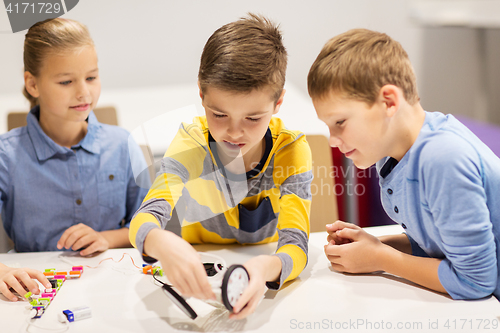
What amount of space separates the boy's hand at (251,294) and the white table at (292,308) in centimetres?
3

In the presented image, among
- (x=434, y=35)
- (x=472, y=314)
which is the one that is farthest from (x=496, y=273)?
(x=434, y=35)

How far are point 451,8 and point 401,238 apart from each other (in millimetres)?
1749

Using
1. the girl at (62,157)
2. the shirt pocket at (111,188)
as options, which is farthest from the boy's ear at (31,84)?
the shirt pocket at (111,188)

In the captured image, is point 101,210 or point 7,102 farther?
point 7,102

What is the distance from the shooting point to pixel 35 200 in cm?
100

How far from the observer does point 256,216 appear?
2.75 feet

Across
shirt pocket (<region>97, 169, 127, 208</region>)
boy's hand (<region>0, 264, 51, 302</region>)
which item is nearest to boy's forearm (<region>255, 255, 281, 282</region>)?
boy's hand (<region>0, 264, 51, 302</region>)

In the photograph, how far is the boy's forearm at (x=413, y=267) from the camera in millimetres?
658

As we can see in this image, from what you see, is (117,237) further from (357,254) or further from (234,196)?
(357,254)

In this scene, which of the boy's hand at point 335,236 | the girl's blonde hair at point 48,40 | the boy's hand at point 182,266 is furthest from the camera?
the girl's blonde hair at point 48,40

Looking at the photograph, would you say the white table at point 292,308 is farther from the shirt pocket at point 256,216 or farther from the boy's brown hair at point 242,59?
the boy's brown hair at point 242,59

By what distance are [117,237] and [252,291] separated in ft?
1.72

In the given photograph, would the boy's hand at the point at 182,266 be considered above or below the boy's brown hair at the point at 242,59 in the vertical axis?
below

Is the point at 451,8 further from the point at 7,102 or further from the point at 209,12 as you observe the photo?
the point at 7,102
